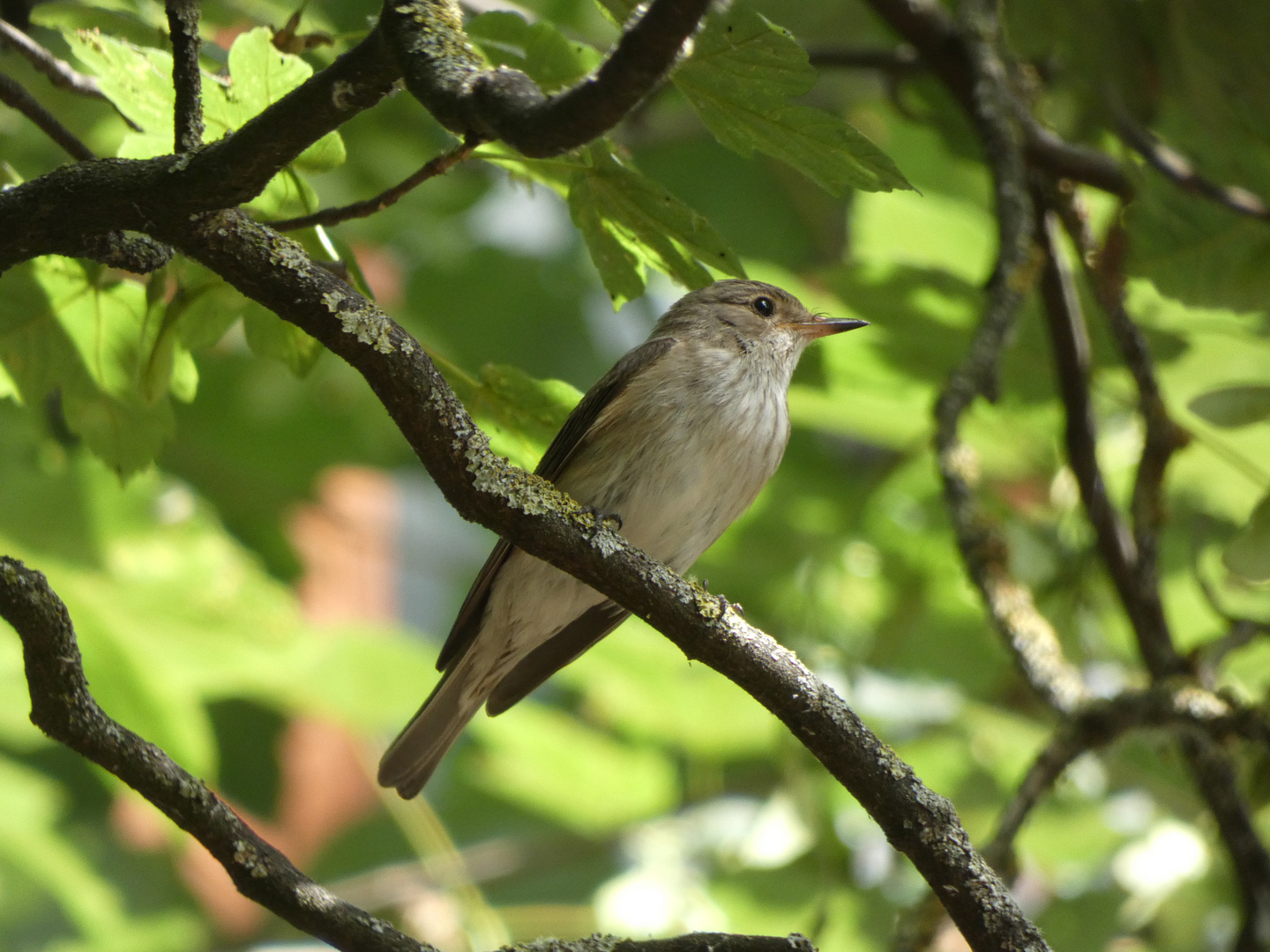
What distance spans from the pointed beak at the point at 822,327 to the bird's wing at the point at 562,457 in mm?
485

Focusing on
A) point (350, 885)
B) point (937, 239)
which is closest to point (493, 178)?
point (937, 239)

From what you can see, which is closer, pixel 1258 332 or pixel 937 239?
pixel 1258 332

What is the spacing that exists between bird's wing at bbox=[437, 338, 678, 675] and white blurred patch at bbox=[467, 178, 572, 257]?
2.47 metres

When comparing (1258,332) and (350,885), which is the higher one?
(1258,332)

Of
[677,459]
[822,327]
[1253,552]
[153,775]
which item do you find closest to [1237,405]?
[1253,552]

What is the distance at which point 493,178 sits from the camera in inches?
238

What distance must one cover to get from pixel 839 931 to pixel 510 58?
327 centimetres

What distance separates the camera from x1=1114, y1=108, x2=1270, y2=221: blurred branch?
3584 millimetres

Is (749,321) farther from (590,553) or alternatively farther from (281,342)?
(590,553)

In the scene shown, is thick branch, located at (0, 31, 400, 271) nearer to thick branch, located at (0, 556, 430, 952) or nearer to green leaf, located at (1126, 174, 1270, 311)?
thick branch, located at (0, 556, 430, 952)

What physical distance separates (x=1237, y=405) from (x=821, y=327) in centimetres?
160

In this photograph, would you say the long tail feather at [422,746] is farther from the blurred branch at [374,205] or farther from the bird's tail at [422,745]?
the blurred branch at [374,205]

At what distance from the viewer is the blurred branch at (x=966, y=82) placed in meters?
3.94

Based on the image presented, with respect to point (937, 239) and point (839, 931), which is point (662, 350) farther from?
point (839, 931)
